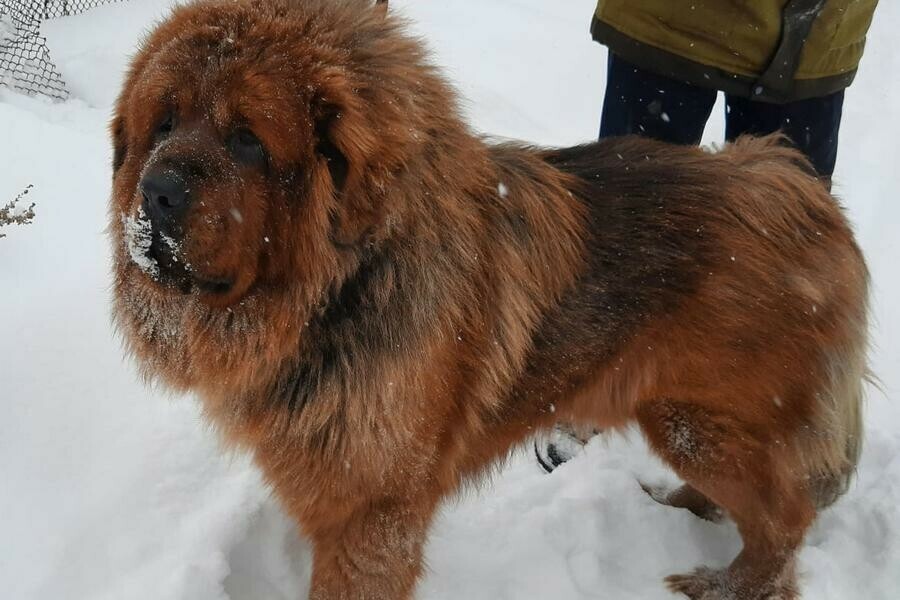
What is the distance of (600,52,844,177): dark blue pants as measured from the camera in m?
3.58

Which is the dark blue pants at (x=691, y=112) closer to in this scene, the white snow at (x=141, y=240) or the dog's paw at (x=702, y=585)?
the dog's paw at (x=702, y=585)

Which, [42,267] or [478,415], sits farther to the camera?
[42,267]

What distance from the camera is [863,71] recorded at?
9188mm

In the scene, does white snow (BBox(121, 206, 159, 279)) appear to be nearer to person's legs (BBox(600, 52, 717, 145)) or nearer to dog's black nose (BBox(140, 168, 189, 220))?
dog's black nose (BBox(140, 168, 189, 220))

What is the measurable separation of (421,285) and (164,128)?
863mm

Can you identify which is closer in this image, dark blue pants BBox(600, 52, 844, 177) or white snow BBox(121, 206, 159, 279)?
white snow BBox(121, 206, 159, 279)

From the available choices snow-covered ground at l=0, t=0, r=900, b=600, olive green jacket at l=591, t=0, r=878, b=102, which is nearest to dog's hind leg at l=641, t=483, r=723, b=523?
snow-covered ground at l=0, t=0, r=900, b=600

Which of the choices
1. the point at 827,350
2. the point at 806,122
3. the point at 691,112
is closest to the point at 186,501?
the point at 827,350

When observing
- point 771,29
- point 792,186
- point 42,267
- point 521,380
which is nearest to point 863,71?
point 771,29

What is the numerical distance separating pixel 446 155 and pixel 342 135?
0.40m

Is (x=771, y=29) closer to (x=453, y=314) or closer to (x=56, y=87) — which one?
(x=453, y=314)

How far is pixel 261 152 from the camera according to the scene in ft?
6.82

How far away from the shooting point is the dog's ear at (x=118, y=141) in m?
2.41

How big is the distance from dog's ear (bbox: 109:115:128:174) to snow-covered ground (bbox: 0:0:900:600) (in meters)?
1.04
